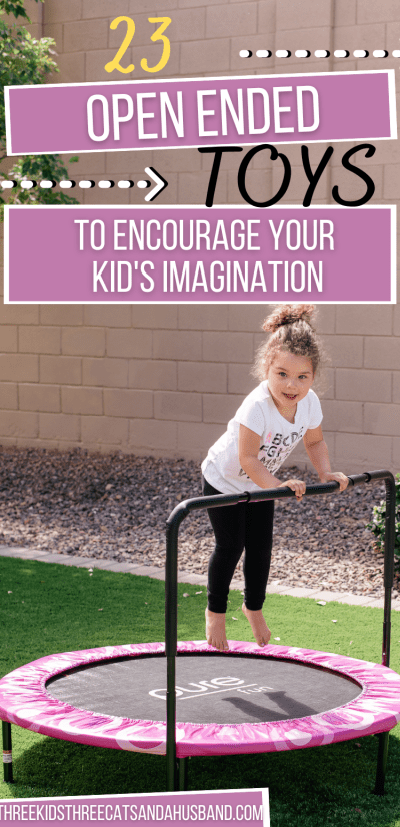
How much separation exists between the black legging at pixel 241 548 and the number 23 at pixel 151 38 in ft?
17.4

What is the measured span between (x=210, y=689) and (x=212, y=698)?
10 centimetres

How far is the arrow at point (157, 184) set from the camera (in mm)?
7617

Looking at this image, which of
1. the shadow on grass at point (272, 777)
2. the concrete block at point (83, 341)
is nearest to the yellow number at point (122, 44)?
the concrete block at point (83, 341)

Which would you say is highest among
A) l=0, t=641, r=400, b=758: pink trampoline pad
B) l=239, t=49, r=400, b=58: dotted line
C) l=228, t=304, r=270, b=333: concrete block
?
l=239, t=49, r=400, b=58: dotted line

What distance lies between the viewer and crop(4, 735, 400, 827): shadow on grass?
254 centimetres

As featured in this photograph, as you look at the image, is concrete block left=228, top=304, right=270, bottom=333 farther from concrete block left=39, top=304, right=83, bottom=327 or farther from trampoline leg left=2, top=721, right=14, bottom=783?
trampoline leg left=2, top=721, right=14, bottom=783

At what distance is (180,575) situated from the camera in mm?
5082

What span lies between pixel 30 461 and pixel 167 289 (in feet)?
9.18

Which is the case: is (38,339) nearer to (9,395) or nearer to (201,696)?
(9,395)

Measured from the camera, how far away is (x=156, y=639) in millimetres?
A: 4000

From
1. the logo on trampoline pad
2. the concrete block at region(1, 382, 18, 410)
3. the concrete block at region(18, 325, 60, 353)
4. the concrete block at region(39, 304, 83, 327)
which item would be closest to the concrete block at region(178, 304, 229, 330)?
the concrete block at region(39, 304, 83, 327)

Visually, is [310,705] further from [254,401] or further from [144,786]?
[254,401]

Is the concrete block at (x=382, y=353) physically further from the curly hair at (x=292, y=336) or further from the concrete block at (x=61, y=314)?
the curly hair at (x=292, y=336)

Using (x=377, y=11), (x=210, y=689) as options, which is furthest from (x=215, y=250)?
(x=210, y=689)
